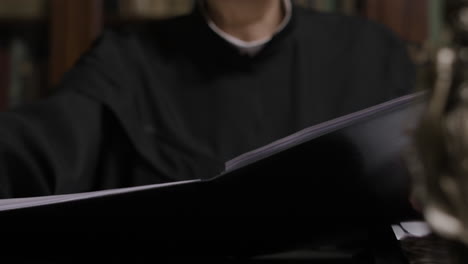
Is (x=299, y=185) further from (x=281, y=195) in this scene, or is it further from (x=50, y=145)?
(x=50, y=145)

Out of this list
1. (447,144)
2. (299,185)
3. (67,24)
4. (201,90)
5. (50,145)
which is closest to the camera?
(447,144)

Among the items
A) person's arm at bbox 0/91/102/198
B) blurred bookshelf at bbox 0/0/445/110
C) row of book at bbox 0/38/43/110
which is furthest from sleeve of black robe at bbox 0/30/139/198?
row of book at bbox 0/38/43/110

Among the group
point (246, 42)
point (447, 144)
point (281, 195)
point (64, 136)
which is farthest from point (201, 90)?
point (447, 144)

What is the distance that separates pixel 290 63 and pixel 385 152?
63cm

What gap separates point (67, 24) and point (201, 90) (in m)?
0.67

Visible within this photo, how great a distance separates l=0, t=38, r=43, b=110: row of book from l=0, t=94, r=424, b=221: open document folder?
3.83ft

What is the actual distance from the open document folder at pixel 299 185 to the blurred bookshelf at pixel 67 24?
103 centimetres

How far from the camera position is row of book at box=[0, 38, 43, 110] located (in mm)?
1407

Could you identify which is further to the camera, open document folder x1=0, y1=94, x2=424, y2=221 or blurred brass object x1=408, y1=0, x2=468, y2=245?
open document folder x1=0, y1=94, x2=424, y2=221

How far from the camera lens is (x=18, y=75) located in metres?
1.43

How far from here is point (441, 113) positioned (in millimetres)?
200

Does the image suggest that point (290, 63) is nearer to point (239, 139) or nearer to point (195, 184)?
point (239, 139)

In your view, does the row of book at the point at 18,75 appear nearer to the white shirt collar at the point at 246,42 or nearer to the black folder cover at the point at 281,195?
the white shirt collar at the point at 246,42

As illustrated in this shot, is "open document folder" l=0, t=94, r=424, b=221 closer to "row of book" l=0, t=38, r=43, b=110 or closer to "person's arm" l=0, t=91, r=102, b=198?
"person's arm" l=0, t=91, r=102, b=198
